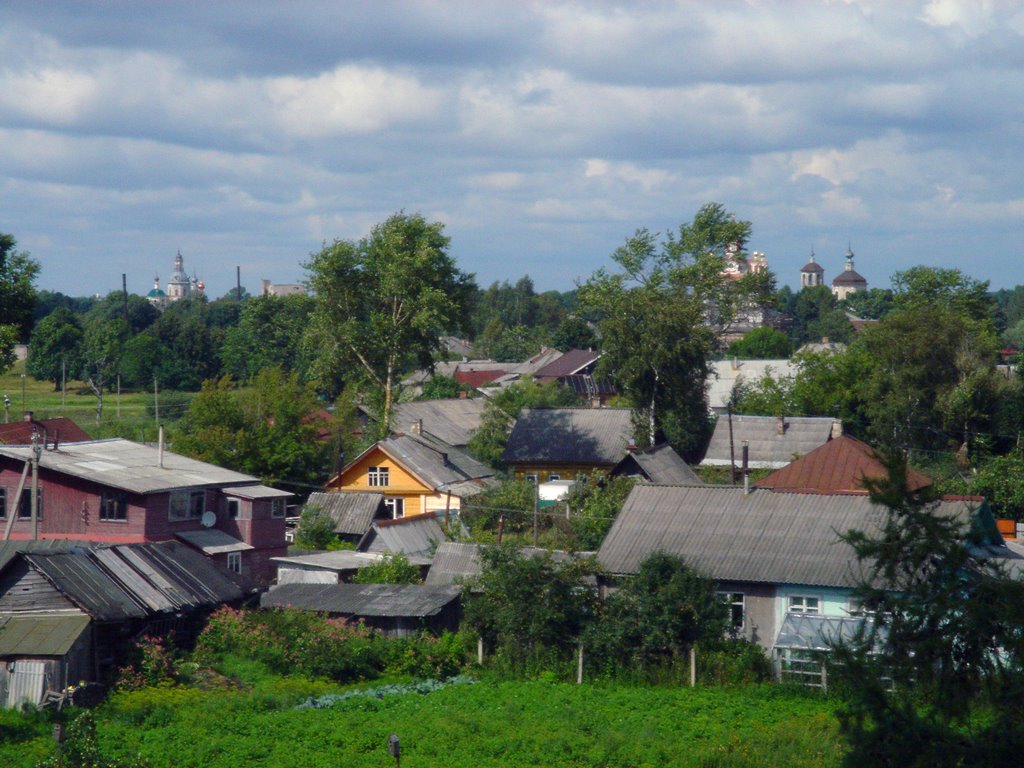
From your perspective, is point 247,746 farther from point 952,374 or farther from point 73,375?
point 73,375

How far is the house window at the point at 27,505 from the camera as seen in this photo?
31766 millimetres

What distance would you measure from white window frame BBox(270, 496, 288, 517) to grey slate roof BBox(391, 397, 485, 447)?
1635cm

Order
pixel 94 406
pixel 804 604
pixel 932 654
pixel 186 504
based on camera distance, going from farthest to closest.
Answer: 1. pixel 94 406
2. pixel 186 504
3. pixel 804 604
4. pixel 932 654

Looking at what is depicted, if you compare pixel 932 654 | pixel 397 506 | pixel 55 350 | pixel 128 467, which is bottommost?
pixel 397 506

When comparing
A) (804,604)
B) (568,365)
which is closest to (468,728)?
(804,604)

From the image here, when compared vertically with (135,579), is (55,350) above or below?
above

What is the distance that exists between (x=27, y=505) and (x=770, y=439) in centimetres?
3031

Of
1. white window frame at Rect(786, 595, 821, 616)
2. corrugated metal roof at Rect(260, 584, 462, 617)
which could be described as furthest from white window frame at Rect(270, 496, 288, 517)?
white window frame at Rect(786, 595, 821, 616)

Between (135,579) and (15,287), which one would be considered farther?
(15,287)

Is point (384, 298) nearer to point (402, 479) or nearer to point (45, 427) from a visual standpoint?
point (402, 479)

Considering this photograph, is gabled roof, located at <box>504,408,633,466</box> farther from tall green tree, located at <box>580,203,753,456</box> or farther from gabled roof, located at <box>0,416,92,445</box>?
gabled roof, located at <box>0,416,92,445</box>

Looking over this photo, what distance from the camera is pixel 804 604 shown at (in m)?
26.2

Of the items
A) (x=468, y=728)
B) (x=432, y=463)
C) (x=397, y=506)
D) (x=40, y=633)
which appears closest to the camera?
(x=468, y=728)

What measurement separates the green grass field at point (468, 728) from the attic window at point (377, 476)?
67.5 ft
